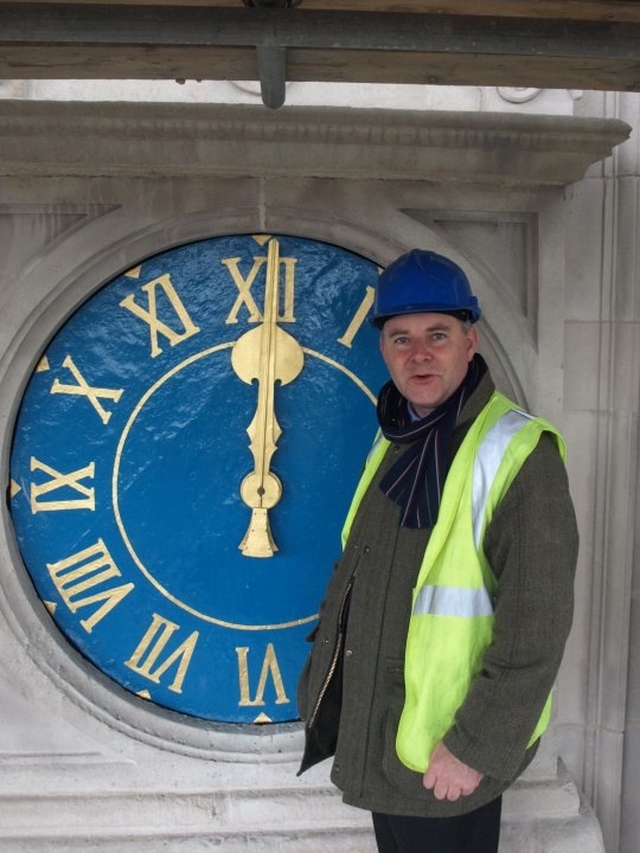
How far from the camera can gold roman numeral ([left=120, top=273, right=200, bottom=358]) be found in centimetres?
246

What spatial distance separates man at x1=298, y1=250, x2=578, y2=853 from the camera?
5.21ft

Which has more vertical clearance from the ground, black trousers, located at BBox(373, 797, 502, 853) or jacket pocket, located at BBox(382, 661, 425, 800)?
jacket pocket, located at BBox(382, 661, 425, 800)

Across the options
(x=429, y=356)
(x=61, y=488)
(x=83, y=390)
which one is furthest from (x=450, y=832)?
(x=83, y=390)

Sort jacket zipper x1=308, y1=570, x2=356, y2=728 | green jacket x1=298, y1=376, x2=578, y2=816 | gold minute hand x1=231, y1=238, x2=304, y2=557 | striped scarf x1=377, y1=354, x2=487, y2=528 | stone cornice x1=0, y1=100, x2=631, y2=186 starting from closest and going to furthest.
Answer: green jacket x1=298, y1=376, x2=578, y2=816 → striped scarf x1=377, y1=354, x2=487, y2=528 → jacket zipper x1=308, y1=570, x2=356, y2=728 → stone cornice x1=0, y1=100, x2=631, y2=186 → gold minute hand x1=231, y1=238, x2=304, y2=557

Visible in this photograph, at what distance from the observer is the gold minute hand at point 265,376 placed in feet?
8.05

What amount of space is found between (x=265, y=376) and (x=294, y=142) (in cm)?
68

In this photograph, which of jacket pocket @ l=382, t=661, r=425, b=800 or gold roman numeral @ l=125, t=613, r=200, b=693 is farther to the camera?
gold roman numeral @ l=125, t=613, r=200, b=693

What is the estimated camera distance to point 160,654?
2.57m

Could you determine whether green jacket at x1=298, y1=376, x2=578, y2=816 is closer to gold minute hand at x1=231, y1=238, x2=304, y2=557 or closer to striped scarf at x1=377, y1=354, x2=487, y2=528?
striped scarf at x1=377, y1=354, x2=487, y2=528

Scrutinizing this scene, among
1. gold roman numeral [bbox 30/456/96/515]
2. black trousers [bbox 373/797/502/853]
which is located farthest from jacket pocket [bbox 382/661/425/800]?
gold roman numeral [bbox 30/456/96/515]

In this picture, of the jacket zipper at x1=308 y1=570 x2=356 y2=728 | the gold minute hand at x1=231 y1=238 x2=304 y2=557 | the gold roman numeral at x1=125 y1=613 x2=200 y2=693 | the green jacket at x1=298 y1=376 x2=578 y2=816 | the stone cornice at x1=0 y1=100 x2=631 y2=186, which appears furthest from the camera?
the gold roman numeral at x1=125 y1=613 x2=200 y2=693

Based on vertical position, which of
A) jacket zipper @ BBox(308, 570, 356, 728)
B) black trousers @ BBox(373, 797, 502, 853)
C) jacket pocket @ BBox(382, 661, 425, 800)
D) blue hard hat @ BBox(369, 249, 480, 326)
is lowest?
black trousers @ BBox(373, 797, 502, 853)

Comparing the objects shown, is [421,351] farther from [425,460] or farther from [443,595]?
[443,595]

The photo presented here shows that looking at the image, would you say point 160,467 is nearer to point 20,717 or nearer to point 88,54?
point 20,717
